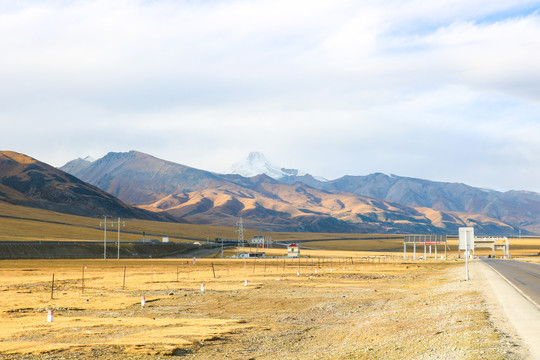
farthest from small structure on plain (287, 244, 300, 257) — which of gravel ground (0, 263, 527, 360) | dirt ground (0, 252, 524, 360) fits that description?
gravel ground (0, 263, 527, 360)

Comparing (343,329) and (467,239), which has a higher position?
(467,239)

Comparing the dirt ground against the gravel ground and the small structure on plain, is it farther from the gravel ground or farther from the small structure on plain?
the small structure on plain

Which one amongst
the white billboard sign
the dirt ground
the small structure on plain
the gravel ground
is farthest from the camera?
the small structure on plain

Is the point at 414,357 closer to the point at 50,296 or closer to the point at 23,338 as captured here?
the point at 23,338

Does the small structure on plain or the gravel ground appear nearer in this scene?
the gravel ground

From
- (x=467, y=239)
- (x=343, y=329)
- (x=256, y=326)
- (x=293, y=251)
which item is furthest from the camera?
(x=293, y=251)

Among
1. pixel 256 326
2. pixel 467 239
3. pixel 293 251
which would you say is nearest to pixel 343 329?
pixel 256 326

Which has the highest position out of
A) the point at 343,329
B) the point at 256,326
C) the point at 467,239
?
the point at 467,239

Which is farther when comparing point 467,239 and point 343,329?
point 467,239

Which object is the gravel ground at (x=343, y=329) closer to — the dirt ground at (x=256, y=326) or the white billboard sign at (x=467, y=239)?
the dirt ground at (x=256, y=326)

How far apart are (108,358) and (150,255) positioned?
4922 inches

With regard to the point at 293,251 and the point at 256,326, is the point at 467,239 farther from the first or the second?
the point at 293,251

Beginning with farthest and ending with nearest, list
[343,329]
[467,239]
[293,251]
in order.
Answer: [293,251], [467,239], [343,329]

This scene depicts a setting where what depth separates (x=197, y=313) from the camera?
87.8 feet
